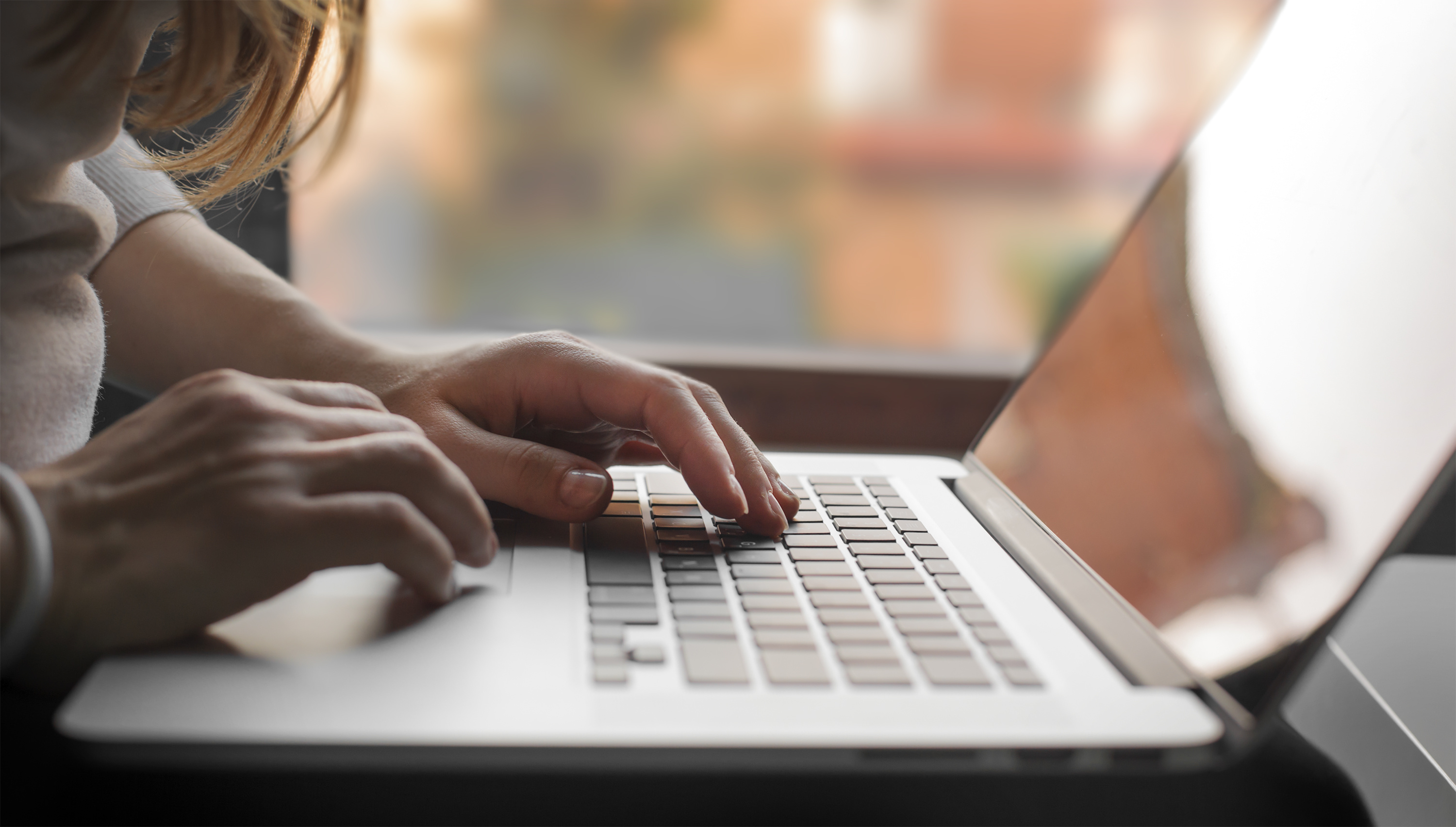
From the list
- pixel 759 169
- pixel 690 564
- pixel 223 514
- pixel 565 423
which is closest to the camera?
pixel 223 514

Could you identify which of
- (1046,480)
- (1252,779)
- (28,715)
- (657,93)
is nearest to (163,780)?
(28,715)

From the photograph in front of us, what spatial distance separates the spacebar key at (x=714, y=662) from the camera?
297 mm

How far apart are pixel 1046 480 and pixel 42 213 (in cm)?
49

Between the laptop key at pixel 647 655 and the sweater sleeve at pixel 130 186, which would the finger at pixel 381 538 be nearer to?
the laptop key at pixel 647 655

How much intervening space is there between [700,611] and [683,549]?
0.07 m

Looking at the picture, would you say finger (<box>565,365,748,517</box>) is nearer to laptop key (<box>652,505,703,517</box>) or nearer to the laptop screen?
laptop key (<box>652,505,703,517</box>)

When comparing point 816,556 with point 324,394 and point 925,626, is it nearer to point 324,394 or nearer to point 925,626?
point 925,626

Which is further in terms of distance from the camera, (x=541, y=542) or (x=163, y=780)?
(x=541, y=542)

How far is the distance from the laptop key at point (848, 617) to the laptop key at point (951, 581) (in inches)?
2.2

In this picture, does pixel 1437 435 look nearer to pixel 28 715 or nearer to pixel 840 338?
pixel 28 715

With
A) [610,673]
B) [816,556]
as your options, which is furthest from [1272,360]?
[610,673]

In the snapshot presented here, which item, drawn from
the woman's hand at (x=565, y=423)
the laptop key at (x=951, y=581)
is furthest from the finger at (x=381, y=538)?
the laptop key at (x=951, y=581)

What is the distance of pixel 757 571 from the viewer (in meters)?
0.40

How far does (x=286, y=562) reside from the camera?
0.97 feet
